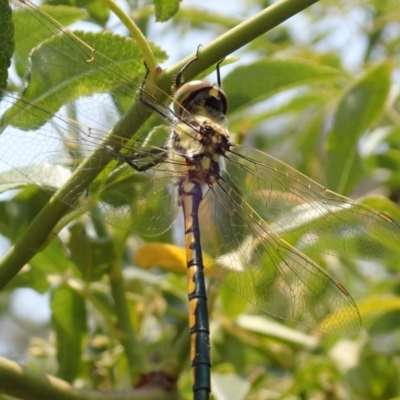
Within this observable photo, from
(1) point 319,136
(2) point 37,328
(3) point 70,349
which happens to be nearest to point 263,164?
(3) point 70,349

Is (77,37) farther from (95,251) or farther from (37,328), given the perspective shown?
(37,328)

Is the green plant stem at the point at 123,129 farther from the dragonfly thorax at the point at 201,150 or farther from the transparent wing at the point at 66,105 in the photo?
the dragonfly thorax at the point at 201,150

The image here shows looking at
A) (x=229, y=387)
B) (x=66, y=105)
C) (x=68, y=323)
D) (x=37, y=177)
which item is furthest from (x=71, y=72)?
(x=229, y=387)

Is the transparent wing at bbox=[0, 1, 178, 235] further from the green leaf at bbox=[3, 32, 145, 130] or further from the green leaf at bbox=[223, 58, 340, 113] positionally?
the green leaf at bbox=[223, 58, 340, 113]

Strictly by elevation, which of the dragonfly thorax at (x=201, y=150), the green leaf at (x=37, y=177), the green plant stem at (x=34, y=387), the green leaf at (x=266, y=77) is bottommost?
the green plant stem at (x=34, y=387)

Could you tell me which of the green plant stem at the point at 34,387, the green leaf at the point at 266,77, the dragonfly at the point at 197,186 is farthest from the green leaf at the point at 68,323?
the green leaf at the point at 266,77

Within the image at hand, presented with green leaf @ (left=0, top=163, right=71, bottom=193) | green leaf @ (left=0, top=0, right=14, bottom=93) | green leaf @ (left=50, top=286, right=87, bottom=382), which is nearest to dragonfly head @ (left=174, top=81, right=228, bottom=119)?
green leaf @ (left=0, top=163, right=71, bottom=193)
